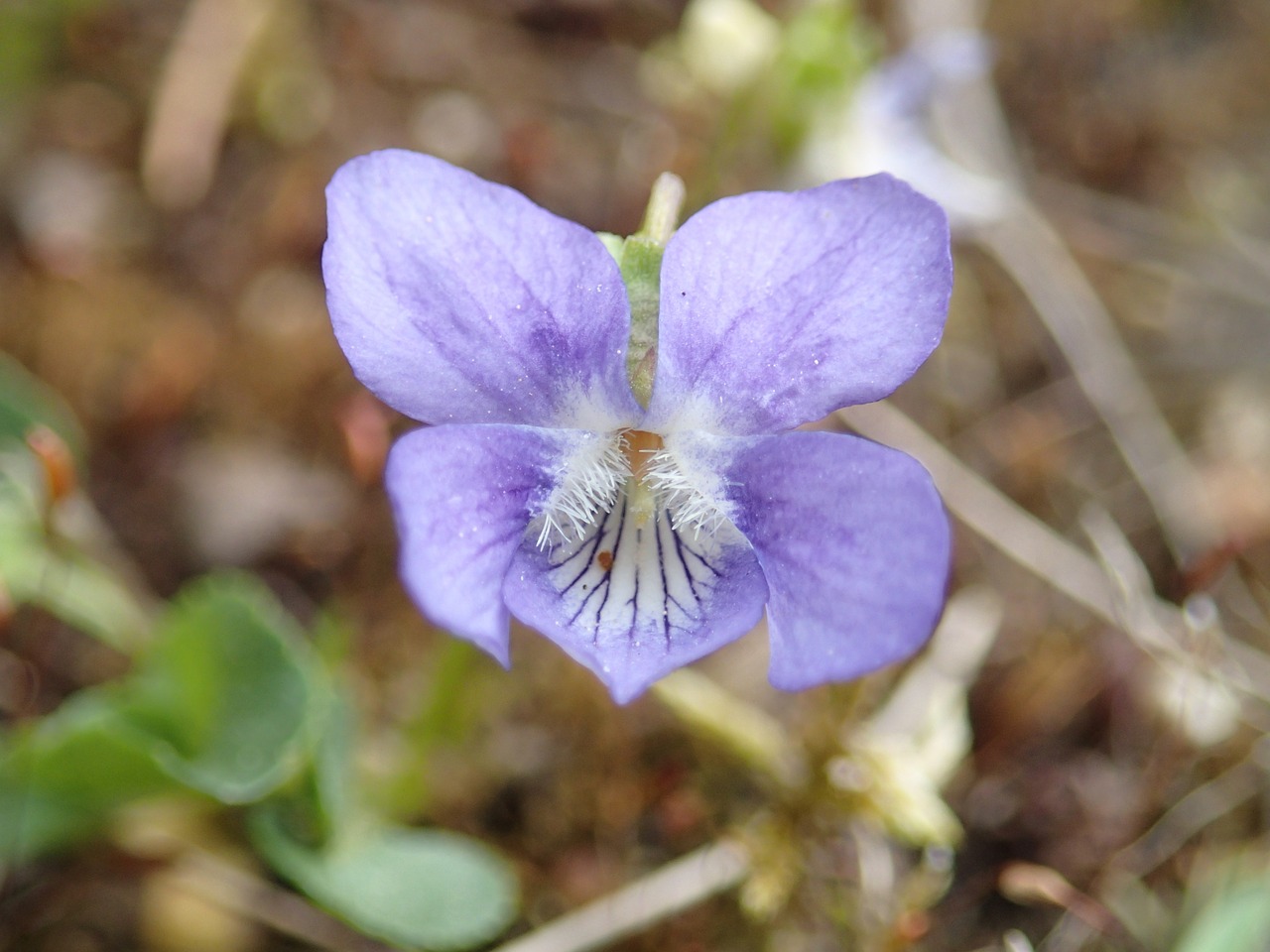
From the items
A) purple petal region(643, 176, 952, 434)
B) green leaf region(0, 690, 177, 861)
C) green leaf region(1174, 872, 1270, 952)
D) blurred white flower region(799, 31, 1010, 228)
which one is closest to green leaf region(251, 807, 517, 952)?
green leaf region(0, 690, 177, 861)

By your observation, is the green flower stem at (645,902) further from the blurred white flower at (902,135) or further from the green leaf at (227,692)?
the blurred white flower at (902,135)

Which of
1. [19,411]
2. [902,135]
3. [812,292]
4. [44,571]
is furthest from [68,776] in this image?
[902,135]

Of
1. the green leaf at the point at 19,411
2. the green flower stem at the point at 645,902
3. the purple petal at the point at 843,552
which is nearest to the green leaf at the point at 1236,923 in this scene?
the green flower stem at the point at 645,902

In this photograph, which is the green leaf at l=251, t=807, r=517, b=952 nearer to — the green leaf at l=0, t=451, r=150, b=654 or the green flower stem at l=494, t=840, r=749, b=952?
the green flower stem at l=494, t=840, r=749, b=952

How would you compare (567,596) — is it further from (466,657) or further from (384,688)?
(384,688)

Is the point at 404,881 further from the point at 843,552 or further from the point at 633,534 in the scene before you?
the point at 843,552

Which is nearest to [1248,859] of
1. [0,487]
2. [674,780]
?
[674,780]

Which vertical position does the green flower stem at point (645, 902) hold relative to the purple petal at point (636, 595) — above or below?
below
